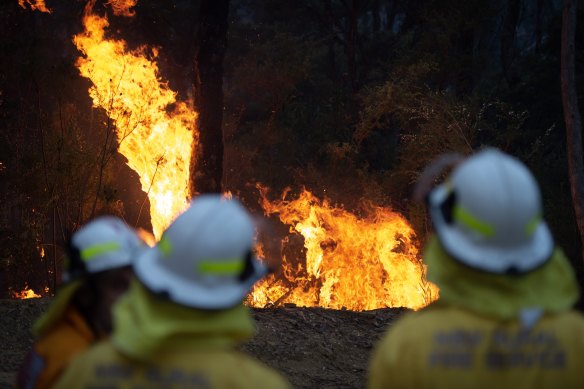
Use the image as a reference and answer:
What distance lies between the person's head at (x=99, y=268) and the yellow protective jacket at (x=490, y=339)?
1.37m

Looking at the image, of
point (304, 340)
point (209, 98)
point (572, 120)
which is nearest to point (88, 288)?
point (304, 340)

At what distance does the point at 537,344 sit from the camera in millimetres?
2164

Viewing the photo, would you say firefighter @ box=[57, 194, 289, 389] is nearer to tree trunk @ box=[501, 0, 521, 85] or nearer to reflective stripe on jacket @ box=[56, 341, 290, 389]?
reflective stripe on jacket @ box=[56, 341, 290, 389]

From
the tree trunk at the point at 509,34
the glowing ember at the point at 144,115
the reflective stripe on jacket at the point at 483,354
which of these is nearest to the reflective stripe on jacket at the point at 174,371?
the reflective stripe on jacket at the point at 483,354

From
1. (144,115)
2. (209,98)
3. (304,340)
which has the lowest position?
(304,340)

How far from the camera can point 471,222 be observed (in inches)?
87.5

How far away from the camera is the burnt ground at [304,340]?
9.24 metres

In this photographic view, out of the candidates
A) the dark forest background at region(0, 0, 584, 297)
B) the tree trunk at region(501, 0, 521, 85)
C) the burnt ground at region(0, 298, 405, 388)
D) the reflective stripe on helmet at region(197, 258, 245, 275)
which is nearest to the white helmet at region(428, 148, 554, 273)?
the reflective stripe on helmet at region(197, 258, 245, 275)

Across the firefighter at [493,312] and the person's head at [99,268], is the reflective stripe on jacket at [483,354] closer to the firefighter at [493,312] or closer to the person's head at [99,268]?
the firefighter at [493,312]

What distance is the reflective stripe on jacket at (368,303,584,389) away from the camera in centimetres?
215

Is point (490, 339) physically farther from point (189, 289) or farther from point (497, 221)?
point (189, 289)

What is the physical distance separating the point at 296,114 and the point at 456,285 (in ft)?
83.8

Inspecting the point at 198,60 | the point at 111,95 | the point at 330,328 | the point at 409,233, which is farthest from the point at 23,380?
the point at 409,233

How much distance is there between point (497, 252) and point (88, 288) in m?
1.79
